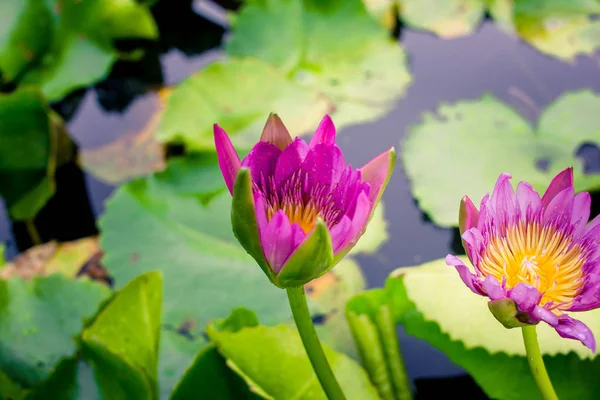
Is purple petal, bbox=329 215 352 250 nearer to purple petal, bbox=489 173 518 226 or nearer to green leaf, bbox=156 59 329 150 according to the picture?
purple petal, bbox=489 173 518 226

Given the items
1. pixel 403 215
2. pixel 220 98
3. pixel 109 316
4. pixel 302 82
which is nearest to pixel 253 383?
pixel 109 316

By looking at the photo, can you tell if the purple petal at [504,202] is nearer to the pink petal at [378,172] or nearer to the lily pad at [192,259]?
the pink petal at [378,172]

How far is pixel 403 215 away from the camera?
121 centimetres

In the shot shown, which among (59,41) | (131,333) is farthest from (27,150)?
(131,333)

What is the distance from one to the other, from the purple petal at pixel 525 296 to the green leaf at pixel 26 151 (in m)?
1.09

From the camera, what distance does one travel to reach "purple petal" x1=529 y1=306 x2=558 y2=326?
44 cm

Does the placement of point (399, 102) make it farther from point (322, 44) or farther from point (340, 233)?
point (340, 233)

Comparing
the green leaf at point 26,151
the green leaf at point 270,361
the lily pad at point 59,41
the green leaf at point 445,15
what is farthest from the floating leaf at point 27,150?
the green leaf at point 445,15

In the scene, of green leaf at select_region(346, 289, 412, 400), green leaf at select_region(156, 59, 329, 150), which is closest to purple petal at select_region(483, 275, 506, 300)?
green leaf at select_region(346, 289, 412, 400)

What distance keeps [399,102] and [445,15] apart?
1.22 feet

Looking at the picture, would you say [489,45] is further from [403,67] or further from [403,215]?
[403,215]

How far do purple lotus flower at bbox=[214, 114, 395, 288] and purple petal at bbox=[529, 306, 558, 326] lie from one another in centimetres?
16

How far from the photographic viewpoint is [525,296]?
448mm

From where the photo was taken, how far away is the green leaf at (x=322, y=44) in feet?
4.89
